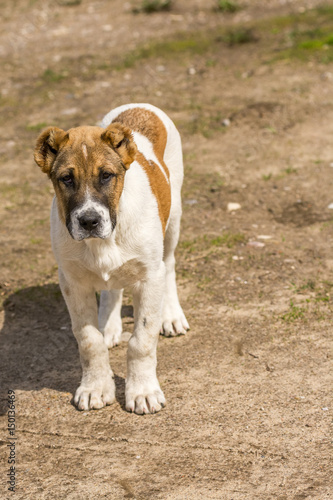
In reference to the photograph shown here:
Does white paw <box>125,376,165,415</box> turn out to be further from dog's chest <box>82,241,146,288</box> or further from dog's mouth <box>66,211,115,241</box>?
dog's mouth <box>66,211,115,241</box>

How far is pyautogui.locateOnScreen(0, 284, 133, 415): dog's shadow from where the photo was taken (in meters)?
5.11

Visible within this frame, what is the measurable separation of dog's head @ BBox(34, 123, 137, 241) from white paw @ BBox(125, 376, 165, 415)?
1.23m

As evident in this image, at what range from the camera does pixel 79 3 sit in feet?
50.3

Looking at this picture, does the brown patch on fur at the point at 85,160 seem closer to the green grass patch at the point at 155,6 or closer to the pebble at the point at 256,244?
the pebble at the point at 256,244

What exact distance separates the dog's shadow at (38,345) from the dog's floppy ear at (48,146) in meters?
1.73

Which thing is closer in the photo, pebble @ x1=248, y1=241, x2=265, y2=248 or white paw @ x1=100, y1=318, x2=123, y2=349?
white paw @ x1=100, y1=318, x2=123, y2=349

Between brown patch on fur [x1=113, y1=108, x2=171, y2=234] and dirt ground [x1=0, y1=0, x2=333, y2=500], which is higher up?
brown patch on fur [x1=113, y1=108, x2=171, y2=234]

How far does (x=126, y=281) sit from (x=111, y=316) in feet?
3.67

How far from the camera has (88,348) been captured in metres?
4.72

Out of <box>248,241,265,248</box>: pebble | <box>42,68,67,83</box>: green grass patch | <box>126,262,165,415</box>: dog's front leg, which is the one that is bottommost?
<box>42,68,67,83</box>: green grass patch

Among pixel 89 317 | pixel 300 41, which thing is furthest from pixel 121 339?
pixel 300 41

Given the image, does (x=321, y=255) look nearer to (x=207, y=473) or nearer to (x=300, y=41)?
(x=207, y=473)

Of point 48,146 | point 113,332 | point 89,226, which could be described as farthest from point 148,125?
point 113,332

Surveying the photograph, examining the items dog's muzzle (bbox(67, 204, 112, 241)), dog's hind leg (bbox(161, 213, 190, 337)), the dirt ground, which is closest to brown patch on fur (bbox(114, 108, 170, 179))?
dog's hind leg (bbox(161, 213, 190, 337))
